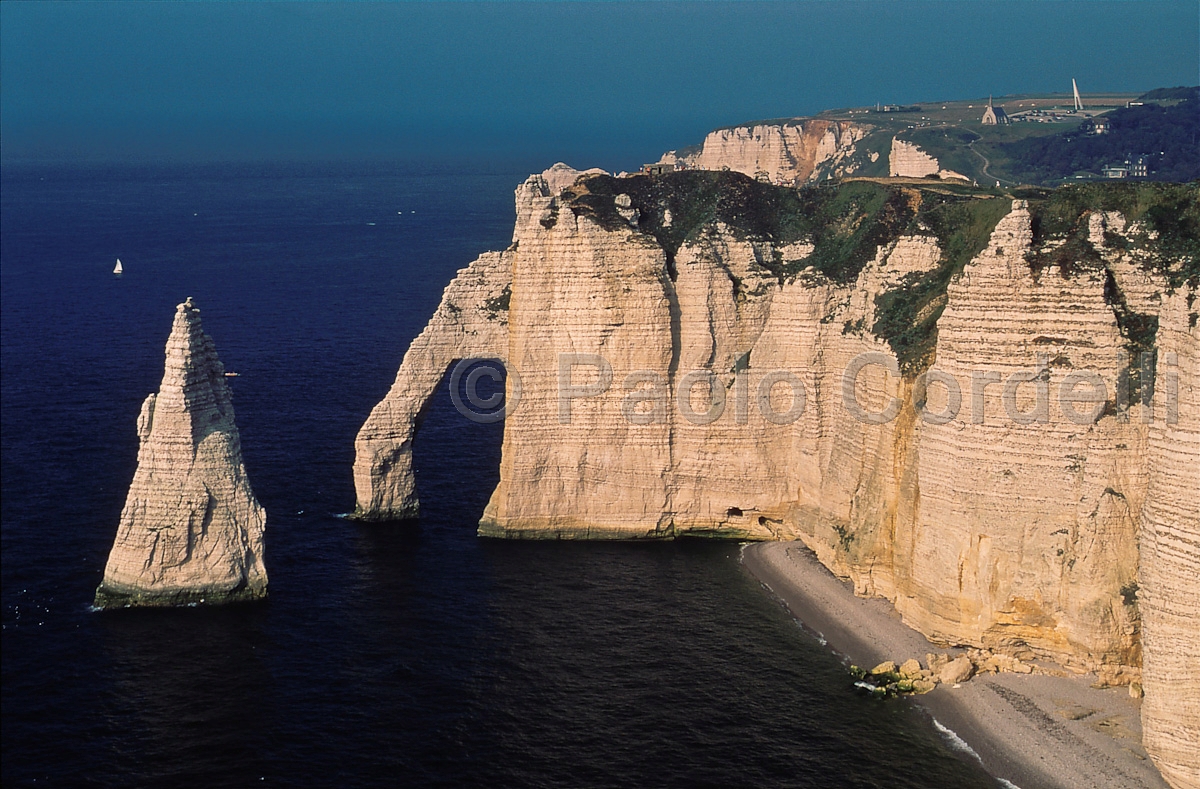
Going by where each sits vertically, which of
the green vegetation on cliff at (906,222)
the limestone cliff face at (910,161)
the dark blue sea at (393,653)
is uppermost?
the limestone cliff face at (910,161)

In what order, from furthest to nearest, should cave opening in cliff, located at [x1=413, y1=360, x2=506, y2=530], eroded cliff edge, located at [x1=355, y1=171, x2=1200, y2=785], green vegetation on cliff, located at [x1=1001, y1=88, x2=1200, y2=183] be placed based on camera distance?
green vegetation on cliff, located at [x1=1001, y1=88, x2=1200, y2=183], cave opening in cliff, located at [x1=413, y1=360, x2=506, y2=530], eroded cliff edge, located at [x1=355, y1=171, x2=1200, y2=785]

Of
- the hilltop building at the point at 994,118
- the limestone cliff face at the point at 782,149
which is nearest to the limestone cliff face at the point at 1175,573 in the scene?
the limestone cliff face at the point at 782,149

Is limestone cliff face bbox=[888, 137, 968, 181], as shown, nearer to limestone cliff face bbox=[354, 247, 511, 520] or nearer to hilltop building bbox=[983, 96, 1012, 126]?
hilltop building bbox=[983, 96, 1012, 126]

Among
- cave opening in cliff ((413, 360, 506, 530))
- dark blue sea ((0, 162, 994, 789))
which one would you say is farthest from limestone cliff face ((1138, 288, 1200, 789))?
cave opening in cliff ((413, 360, 506, 530))

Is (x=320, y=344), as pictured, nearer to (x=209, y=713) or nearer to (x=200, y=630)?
(x=200, y=630)

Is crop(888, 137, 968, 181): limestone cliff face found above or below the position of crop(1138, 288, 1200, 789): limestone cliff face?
above

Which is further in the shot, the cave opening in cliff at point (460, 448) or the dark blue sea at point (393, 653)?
the cave opening in cliff at point (460, 448)

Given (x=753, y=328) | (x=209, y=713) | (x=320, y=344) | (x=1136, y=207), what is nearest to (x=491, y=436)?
(x=753, y=328)

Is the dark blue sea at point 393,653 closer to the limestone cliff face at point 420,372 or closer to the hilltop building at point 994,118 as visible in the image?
the limestone cliff face at point 420,372

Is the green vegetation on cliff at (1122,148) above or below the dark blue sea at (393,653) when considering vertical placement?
above
